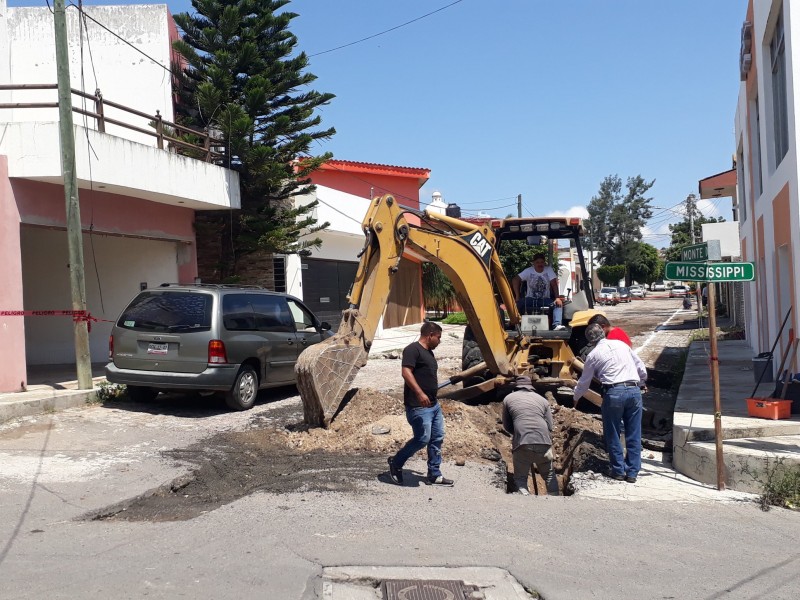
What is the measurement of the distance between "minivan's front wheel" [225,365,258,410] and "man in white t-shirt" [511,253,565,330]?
13.7 feet

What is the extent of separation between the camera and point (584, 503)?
7340mm

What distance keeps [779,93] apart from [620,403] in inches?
266

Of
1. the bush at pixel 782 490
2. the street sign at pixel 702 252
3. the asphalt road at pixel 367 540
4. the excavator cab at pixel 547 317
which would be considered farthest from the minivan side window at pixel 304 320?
the bush at pixel 782 490

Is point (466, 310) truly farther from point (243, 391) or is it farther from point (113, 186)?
point (113, 186)

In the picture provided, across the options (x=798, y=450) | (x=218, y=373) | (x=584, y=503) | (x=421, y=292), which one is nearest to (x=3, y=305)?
(x=218, y=373)

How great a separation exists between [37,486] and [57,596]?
2.93 meters

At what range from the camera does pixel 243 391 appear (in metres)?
11.5

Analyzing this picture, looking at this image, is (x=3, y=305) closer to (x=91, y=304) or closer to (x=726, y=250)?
(x=91, y=304)

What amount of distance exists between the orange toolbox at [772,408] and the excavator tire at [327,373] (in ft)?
15.4

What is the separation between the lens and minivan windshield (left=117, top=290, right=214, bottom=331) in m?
11.1

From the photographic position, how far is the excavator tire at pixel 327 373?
9008 millimetres

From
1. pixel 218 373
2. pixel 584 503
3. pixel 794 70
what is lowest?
pixel 584 503

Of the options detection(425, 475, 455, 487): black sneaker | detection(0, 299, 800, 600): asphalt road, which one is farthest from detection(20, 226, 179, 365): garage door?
detection(425, 475, 455, 487): black sneaker

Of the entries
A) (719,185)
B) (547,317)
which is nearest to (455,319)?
(719,185)
